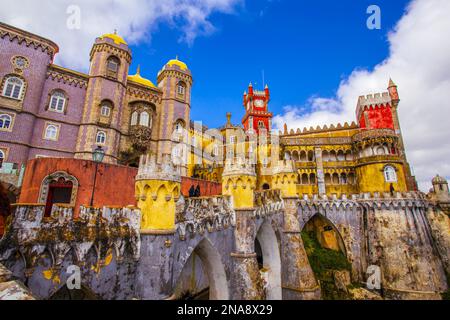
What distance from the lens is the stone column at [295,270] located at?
1564 cm

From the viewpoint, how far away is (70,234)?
5.78 m

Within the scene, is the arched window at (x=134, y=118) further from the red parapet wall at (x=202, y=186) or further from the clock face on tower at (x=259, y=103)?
the clock face on tower at (x=259, y=103)

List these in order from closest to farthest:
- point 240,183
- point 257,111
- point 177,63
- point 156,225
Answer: point 156,225
point 240,183
point 177,63
point 257,111

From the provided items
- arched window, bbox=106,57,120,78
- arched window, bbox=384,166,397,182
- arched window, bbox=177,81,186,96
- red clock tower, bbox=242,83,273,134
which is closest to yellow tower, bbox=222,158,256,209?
arched window, bbox=106,57,120,78

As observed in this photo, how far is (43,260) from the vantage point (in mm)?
5305

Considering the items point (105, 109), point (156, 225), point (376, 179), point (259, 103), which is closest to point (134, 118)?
point (105, 109)

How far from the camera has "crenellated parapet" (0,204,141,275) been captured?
509cm

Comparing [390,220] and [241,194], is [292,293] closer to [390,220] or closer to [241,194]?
[241,194]

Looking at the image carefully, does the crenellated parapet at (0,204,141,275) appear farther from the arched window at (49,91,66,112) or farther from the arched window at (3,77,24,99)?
the arched window at (49,91,66,112)

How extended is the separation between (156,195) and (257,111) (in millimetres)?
45931

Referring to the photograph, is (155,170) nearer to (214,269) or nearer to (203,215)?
(203,215)

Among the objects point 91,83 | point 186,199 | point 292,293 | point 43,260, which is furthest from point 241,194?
point 91,83

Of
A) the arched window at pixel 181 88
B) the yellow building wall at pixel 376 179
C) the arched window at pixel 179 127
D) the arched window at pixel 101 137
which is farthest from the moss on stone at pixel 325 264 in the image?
the arched window at pixel 101 137
